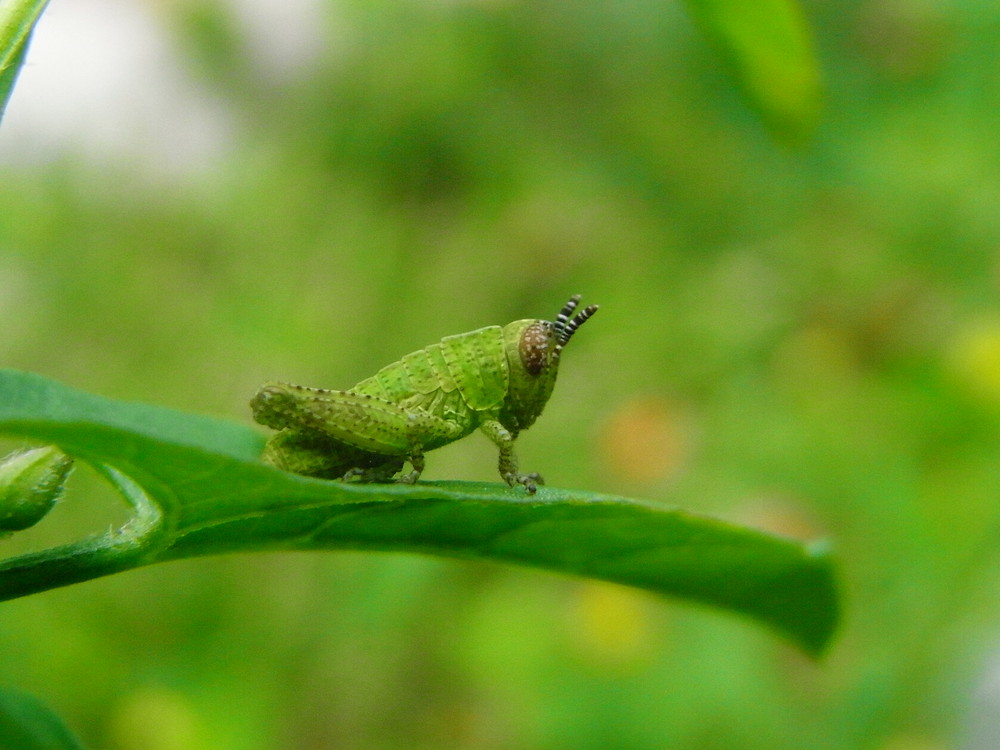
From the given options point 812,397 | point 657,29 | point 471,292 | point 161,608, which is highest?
point 657,29

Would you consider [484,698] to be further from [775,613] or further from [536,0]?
[536,0]

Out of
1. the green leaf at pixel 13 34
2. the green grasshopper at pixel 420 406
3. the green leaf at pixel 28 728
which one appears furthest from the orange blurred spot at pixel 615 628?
the green leaf at pixel 13 34

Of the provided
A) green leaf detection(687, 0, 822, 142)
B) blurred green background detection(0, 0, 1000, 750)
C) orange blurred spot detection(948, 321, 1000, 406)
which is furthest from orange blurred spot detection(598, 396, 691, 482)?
green leaf detection(687, 0, 822, 142)

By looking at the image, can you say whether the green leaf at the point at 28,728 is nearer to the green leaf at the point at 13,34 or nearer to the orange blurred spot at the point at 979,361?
the green leaf at the point at 13,34

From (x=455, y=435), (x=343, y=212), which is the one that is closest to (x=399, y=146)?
(x=343, y=212)

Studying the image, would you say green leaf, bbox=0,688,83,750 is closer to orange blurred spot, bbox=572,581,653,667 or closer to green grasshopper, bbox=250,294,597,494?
green grasshopper, bbox=250,294,597,494

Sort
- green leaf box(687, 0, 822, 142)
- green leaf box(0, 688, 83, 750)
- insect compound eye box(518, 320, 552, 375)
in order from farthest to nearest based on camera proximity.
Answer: insect compound eye box(518, 320, 552, 375)
green leaf box(687, 0, 822, 142)
green leaf box(0, 688, 83, 750)

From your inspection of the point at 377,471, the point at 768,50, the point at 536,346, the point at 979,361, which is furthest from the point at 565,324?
the point at 979,361

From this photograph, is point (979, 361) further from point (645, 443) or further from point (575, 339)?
point (575, 339)
